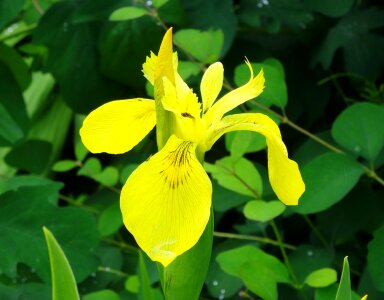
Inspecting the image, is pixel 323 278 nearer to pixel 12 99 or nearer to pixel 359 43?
pixel 359 43

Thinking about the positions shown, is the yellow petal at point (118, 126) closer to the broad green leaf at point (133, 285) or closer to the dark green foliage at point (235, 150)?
the dark green foliage at point (235, 150)

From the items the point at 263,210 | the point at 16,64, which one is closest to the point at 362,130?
the point at 263,210

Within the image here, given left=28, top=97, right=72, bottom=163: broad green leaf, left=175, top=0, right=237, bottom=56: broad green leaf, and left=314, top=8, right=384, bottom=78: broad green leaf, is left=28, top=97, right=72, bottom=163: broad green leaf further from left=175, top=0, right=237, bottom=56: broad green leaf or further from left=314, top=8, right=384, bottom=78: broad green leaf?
left=314, top=8, right=384, bottom=78: broad green leaf

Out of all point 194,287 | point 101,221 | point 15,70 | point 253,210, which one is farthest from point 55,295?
point 15,70

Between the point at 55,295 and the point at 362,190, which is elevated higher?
the point at 55,295

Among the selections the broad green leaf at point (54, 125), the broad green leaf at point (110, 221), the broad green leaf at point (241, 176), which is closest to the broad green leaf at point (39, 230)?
the broad green leaf at point (110, 221)

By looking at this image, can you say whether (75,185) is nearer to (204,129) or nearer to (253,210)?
(253,210)
